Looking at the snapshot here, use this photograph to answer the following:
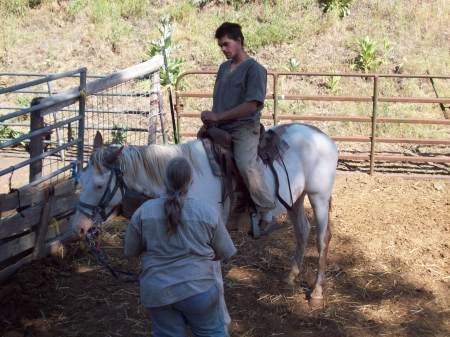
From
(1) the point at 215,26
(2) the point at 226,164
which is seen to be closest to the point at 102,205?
(2) the point at 226,164

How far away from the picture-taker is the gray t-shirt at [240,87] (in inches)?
185

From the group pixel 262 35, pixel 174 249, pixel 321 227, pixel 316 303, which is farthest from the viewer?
pixel 262 35

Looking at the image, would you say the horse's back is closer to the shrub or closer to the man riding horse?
the man riding horse

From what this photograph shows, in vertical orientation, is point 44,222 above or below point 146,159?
below

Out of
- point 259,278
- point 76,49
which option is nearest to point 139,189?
point 259,278

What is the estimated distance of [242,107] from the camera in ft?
15.4

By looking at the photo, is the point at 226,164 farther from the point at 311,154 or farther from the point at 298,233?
the point at 298,233

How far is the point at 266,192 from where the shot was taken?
502 cm

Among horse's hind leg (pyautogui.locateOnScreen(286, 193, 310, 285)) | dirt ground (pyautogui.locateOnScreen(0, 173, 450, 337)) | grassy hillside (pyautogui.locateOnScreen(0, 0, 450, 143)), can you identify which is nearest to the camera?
dirt ground (pyautogui.locateOnScreen(0, 173, 450, 337))

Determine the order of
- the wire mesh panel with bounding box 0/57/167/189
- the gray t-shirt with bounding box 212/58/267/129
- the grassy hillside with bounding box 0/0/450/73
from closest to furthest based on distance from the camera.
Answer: the gray t-shirt with bounding box 212/58/267/129 → the wire mesh panel with bounding box 0/57/167/189 → the grassy hillside with bounding box 0/0/450/73

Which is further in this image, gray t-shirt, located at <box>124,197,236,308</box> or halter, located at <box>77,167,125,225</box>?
halter, located at <box>77,167,125,225</box>

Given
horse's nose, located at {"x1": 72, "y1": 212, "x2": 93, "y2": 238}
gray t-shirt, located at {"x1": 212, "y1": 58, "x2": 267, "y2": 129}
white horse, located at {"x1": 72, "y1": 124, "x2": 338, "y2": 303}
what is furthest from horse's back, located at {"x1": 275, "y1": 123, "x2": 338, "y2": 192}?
horse's nose, located at {"x1": 72, "y1": 212, "x2": 93, "y2": 238}

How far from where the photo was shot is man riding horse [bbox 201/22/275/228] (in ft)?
15.4

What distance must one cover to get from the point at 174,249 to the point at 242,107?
72.9 inches
